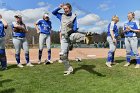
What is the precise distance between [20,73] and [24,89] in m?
2.06

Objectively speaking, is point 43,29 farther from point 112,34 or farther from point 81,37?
point 81,37

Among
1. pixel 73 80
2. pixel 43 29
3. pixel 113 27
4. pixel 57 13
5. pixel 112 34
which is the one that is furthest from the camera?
pixel 43 29

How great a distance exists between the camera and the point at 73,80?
9.35 metres

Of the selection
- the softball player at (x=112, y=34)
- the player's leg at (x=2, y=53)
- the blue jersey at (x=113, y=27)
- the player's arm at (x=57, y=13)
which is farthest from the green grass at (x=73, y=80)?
the player's arm at (x=57, y=13)

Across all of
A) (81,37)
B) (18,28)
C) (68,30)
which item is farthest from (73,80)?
(18,28)

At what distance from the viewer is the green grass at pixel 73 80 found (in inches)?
330

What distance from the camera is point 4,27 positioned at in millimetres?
11484

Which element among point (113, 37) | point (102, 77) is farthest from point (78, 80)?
point (113, 37)

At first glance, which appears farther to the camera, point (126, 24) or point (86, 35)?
point (126, 24)

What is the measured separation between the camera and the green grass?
8375mm

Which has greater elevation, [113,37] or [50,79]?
[113,37]

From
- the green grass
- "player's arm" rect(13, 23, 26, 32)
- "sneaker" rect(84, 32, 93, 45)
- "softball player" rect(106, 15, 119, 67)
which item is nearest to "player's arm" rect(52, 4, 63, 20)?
"sneaker" rect(84, 32, 93, 45)

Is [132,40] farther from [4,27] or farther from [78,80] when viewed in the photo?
[4,27]

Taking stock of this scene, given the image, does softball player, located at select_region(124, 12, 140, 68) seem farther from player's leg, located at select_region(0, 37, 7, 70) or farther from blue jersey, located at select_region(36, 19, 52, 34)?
player's leg, located at select_region(0, 37, 7, 70)
